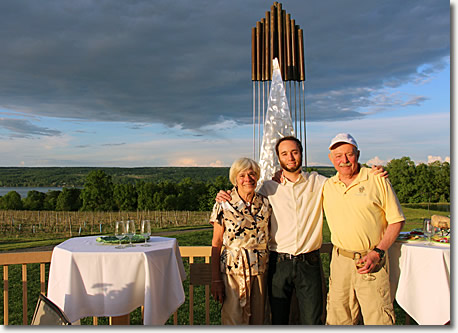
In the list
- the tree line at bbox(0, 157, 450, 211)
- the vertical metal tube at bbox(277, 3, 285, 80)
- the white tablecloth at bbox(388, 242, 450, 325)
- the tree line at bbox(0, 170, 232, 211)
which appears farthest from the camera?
the tree line at bbox(0, 170, 232, 211)

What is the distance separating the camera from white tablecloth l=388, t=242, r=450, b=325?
2.60 metres


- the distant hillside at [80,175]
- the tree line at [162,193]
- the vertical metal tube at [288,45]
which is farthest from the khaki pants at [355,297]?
the tree line at [162,193]

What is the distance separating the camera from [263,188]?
2580 millimetres

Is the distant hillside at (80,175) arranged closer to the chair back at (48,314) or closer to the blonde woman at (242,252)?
the blonde woman at (242,252)

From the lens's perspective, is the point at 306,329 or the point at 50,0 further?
the point at 50,0

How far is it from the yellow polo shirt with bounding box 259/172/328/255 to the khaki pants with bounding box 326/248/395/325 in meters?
0.23

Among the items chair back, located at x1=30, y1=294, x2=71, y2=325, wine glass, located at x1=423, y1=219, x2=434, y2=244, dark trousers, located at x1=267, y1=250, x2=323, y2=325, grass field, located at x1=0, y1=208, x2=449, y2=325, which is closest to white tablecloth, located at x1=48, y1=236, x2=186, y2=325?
chair back, located at x1=30, y1=294, x2=71, y2=325

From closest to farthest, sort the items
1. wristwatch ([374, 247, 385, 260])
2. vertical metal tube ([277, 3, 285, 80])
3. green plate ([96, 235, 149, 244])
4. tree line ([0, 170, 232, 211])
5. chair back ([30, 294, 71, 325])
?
1. chair back ([30, 294, 71, 325])
2. wristwatch ([374, 247, 385, 260])
3. green plate ([96, 235, 149, 244])
4. vertical metal tube ([277, 3, 285, 80])
5. tree line ([0, 170, 232, 211])

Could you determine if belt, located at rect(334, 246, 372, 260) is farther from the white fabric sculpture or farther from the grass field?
the grass field

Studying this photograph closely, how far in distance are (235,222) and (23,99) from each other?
7.95 metres

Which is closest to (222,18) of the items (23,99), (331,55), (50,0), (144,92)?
(50,0)

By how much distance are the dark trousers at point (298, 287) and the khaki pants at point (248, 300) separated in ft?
0.22

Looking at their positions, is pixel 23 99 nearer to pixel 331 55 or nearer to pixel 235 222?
pixel 331 55

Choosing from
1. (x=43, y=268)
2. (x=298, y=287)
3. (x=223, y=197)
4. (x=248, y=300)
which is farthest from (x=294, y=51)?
(x=43, y=268)
